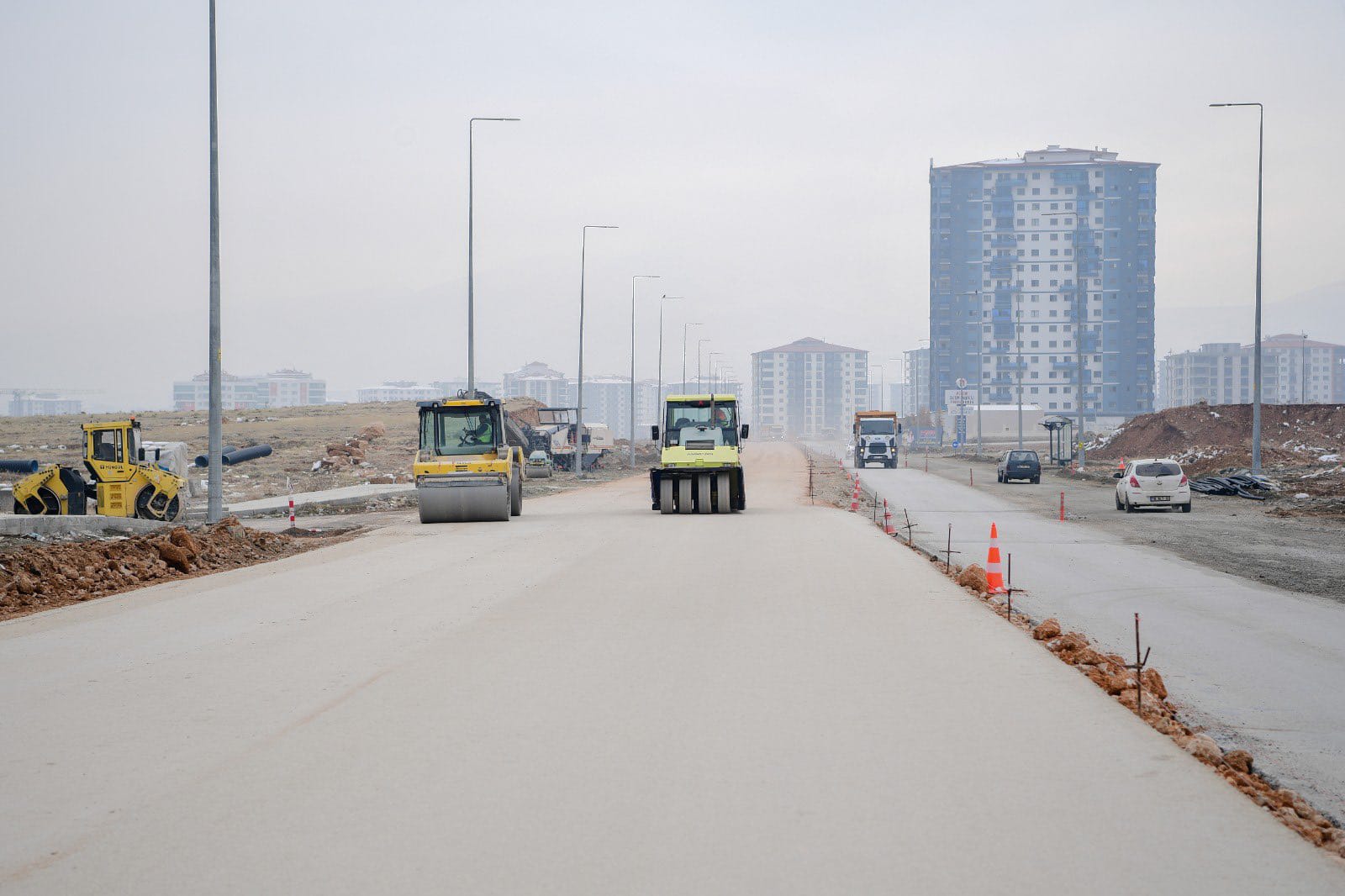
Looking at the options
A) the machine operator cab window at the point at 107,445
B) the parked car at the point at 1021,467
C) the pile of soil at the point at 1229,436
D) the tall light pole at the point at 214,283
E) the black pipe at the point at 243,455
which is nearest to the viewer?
the tall light pole at the point at 214,283

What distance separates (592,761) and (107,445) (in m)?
24.5

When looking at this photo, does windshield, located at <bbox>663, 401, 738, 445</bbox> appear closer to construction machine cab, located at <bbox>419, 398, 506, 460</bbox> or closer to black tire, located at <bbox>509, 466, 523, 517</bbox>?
black tire, located at <bbox>509, 466, 523, 517</bbox>

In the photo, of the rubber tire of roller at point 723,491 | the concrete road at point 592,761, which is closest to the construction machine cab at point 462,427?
the rubber tire of roller at point 723,491

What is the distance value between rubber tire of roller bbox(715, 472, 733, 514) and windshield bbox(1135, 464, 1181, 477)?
1189 cm

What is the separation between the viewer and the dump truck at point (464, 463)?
27.3m

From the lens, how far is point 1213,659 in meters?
12.1

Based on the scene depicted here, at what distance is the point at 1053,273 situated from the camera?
17712 cm

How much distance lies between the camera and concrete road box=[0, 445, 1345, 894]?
5258 mm

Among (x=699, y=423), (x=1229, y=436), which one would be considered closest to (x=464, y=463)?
Answer: (x=699, y=423)

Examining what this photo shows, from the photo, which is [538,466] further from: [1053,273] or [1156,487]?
[1053,273]

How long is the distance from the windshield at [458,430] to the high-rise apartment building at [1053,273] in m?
151

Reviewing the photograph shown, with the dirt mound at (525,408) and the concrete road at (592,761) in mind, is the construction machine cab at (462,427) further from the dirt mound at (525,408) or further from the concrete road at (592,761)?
the dirt mound at (525,408)

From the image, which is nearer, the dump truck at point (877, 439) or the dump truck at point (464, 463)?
the dump truck at point (464, 463)

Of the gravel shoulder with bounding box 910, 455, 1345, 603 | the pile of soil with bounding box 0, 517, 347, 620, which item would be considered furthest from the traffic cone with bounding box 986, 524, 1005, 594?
the pile of soil with bounding box 0, 517, 347, 620
